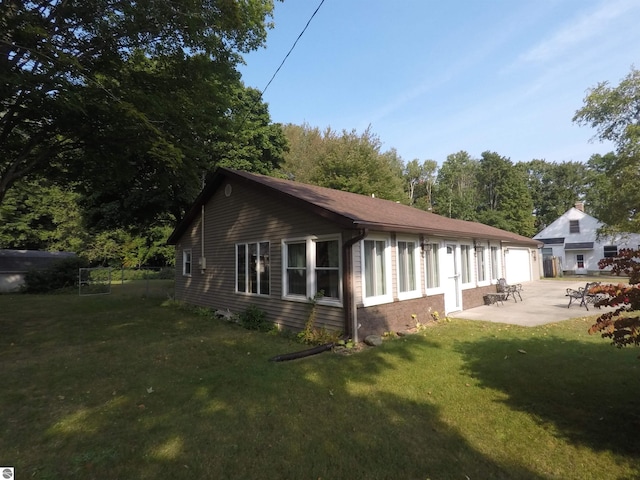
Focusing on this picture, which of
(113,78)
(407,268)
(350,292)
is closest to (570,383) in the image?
(350,292)

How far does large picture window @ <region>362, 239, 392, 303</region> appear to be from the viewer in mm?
8273

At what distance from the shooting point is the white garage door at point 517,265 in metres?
18.4

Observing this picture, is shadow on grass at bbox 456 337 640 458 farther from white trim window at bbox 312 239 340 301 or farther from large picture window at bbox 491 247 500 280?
large picture window at bbox 491 247 500 280

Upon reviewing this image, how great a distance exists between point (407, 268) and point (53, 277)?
881 inches

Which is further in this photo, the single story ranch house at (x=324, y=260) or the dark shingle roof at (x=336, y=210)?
the single story ranch house at (x=324, y=260)

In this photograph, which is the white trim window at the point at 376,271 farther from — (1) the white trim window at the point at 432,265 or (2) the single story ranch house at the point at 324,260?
(1) the white trim window at the point at 432,265

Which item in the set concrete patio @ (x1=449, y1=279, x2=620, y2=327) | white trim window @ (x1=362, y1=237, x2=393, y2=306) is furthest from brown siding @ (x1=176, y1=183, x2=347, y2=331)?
concrete patio @ (x1=449, y1=279, x2=620, y2=327)

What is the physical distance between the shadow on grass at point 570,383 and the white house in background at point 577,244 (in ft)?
91.9

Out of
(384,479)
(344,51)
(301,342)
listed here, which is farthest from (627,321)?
(344,51)

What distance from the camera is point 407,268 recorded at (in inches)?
378

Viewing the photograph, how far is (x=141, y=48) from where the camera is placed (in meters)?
9.47

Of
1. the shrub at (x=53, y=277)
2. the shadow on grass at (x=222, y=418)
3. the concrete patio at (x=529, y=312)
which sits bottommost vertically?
the shadow on grass at (x=222, y=418)

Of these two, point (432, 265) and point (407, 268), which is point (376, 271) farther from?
point (432, 265)

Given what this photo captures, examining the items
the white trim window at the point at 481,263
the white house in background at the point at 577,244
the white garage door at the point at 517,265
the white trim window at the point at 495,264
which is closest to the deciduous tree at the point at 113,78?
the white trim window at the point at 481,263
